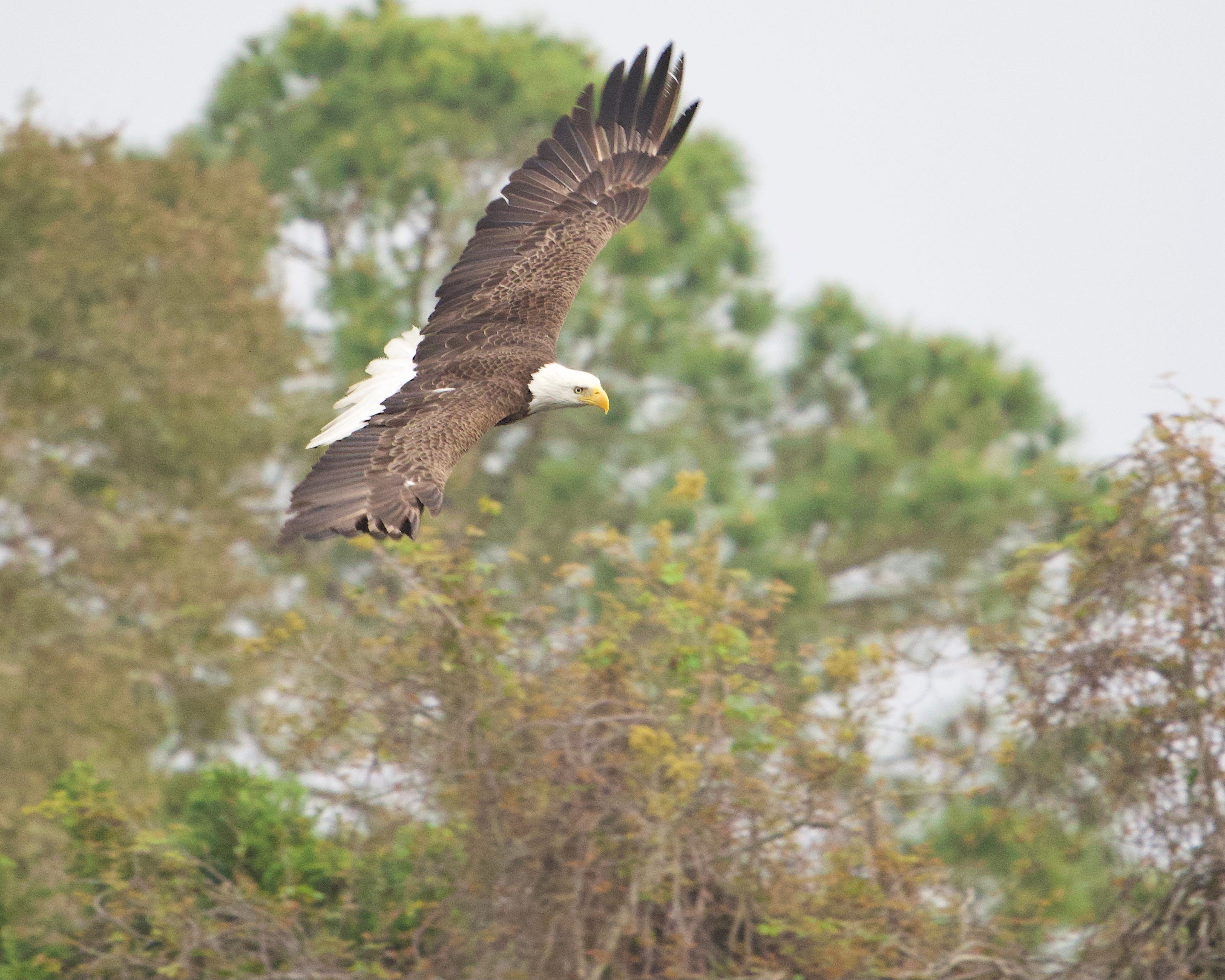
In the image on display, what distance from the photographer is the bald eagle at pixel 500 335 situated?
5.13 m

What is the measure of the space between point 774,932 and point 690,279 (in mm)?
12791

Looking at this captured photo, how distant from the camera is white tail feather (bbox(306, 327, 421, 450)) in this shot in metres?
5.70

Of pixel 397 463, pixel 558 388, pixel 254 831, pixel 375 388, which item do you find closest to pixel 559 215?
pixel 558 388

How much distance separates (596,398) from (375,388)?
2.91 feet

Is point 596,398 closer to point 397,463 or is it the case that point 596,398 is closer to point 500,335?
point 500,335

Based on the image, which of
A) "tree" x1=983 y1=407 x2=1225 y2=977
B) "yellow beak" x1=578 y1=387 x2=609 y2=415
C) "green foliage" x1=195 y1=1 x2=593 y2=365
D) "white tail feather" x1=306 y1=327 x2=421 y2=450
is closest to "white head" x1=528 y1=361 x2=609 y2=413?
"yellow beak" x1=578 y1=387 x2=609 y2=415

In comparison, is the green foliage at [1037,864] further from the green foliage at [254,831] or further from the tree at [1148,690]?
the green foliage at [254,831]

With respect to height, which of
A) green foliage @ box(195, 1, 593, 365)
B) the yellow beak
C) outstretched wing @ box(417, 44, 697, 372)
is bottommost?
the yellow beak

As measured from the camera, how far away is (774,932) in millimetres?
6027

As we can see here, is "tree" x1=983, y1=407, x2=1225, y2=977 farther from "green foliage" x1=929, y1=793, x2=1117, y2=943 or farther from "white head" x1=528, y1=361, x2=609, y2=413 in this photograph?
"white head" x1=528, y1=361, x2=609, y2=413

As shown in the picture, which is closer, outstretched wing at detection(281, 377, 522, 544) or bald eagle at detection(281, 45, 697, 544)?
outstretched wing at detection(281, 377, 522, 544)

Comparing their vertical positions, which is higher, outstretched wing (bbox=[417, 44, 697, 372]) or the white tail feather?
outstretched wing (bbox=[417, 44, 697, 372])

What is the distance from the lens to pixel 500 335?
21.6 ft

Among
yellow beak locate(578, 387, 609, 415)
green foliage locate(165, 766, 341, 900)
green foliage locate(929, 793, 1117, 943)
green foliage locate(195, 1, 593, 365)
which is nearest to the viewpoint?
green foliage locate(929, 793, 1117, 943)
